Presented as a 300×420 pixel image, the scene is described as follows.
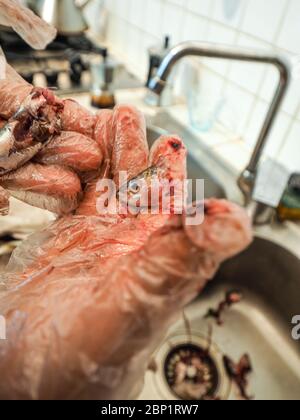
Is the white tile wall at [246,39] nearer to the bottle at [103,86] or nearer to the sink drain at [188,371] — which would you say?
the bottle at [103,86]

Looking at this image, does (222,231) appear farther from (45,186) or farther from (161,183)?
(45,186)

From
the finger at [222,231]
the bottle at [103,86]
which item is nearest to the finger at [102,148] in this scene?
the finger at [222,231]

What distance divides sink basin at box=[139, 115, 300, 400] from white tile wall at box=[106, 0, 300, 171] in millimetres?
228

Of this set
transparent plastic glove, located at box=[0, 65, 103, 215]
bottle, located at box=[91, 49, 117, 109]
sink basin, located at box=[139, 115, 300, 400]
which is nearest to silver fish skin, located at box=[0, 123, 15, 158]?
transparent plastic glove, located at box=[0, 65, 103, 215]

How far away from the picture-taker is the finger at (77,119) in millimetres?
500

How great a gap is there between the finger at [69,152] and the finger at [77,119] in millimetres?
21

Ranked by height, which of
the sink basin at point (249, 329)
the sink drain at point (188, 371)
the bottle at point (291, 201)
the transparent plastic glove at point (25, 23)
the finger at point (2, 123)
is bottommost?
the sink drain at point (188, 371)

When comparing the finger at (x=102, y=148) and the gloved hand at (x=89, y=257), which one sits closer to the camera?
the gloved hand at (x=89, y=257)

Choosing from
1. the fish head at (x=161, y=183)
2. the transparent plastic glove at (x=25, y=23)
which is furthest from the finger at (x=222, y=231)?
the transparent plastic glove at (x=25, y=23)

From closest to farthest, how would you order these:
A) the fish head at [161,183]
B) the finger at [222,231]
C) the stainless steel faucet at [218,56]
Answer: the finger at [222,231] < the fish head at [161,183] < the stainless steel faucet at [218,56]

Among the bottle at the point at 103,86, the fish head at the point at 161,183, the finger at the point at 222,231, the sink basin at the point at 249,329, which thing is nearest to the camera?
the finger at the point at 222,231

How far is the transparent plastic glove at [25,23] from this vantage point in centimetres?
47

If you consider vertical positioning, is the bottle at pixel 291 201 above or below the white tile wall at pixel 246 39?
below

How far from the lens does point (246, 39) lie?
0.88 meters
